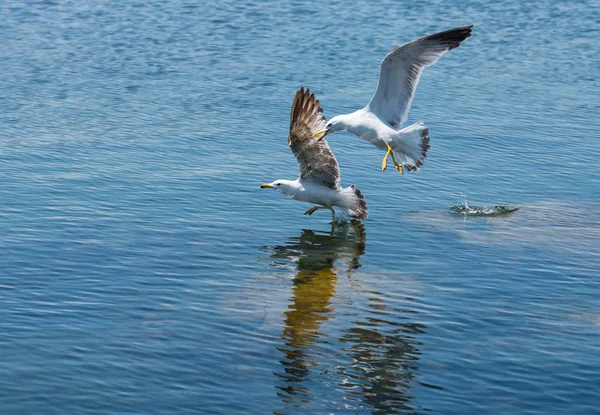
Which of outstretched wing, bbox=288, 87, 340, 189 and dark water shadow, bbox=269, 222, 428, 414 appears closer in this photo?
dark water shadow, bbox=269, 222, 428, 414

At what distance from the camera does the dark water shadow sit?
12961 millimetres

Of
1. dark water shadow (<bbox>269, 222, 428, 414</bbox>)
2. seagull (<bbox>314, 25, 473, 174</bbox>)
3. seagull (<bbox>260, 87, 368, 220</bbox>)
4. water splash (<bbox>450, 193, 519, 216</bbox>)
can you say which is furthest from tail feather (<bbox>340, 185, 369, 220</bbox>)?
water splash (<bbox>450, 193, 519, 216</bbox>)

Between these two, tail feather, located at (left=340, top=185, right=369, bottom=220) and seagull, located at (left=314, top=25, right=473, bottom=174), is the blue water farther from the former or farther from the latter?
seagull, located at (left=314, top=25, right=473, bottom=174)

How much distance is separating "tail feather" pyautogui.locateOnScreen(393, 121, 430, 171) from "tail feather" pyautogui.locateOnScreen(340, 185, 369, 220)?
1389 millimetres

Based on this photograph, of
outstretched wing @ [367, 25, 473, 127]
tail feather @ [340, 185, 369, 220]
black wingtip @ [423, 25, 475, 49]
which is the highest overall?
black wingtip @ [423, 25, 475, 49]

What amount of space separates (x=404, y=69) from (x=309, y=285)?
4.08 m

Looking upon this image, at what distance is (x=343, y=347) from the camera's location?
47.4 feet

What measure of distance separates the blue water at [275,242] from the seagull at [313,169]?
0.58m

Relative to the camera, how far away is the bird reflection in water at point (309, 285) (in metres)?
13.7

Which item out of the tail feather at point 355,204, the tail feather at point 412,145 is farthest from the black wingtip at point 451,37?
the tail feather at point 355,204

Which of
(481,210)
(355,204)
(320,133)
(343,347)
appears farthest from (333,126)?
(343,347)

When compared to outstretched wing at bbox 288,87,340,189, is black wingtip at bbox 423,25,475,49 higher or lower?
higher

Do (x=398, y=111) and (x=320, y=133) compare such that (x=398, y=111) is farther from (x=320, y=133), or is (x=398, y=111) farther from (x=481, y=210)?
(x=481, y=210)

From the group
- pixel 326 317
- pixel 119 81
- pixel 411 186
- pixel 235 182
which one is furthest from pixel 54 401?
pixel 119 81
